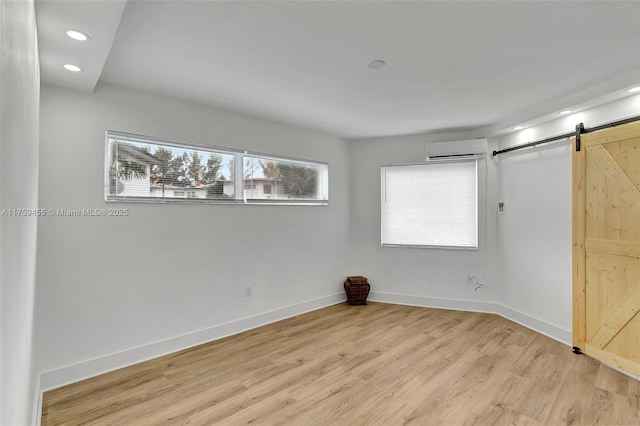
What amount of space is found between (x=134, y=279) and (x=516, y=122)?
440cm

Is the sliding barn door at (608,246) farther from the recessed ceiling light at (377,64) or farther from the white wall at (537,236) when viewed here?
the recessed ceiling light at (377,64)

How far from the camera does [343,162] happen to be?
5180 millimetres

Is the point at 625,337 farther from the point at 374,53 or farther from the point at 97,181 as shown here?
the point at 97,181

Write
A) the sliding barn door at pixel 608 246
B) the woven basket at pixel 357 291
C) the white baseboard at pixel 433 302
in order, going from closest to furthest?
the sliding barn door at pixel 608 246, the white baseboard at pixel 433 302, the woven basket at pixel 357 291

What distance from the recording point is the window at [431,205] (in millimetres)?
4617

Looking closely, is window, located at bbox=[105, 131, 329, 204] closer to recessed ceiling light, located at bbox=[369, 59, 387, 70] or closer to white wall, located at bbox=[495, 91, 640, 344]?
recessed ceiling light, located at bbox=[369, 59, 387, 70]

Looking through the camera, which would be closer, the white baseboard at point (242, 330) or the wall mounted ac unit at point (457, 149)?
the white baseboard at point (242, 330)

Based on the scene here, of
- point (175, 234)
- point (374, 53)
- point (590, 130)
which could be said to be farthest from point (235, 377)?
point (590, 130)

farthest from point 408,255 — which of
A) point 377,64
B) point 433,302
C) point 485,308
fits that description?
point 377,64

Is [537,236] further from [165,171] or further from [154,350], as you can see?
[154,350]

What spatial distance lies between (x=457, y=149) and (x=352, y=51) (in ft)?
9.09

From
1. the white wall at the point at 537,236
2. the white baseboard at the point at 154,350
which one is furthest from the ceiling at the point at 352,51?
the white baseboard at the point at 154,350

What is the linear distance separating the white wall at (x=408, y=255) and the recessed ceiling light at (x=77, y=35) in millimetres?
3822

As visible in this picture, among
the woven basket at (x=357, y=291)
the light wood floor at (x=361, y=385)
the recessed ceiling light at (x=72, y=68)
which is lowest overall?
the light wood floor at (x=361, y=385)
